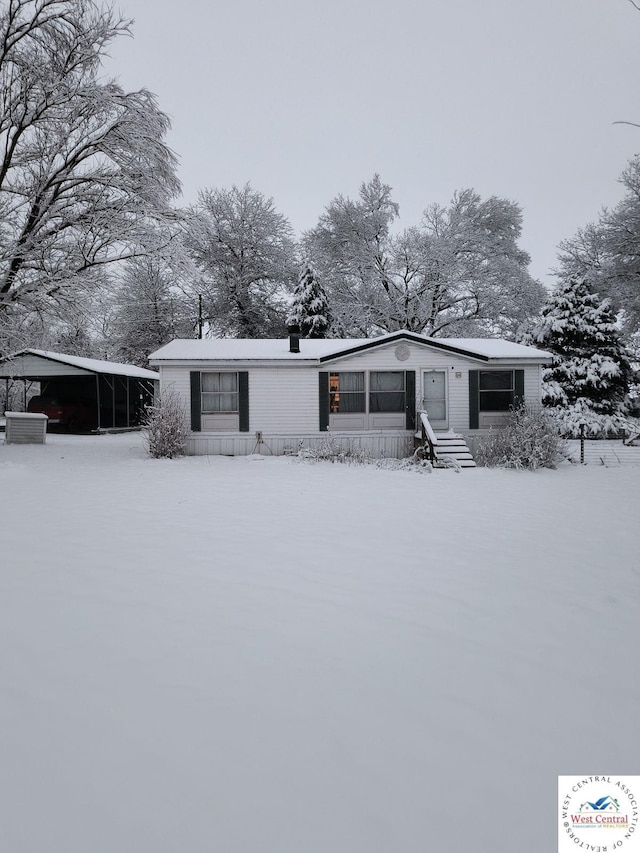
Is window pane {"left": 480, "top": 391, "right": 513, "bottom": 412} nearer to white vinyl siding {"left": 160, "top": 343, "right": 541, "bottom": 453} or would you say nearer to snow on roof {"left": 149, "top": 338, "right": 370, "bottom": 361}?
white vinyl siding {"left": 160, "top": 343, "right": 541, "bottom": 453}

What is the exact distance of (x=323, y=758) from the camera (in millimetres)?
2262

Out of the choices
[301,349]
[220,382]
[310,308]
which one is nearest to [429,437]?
[301,349]

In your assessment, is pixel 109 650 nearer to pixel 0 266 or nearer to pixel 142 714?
pixel 142 714

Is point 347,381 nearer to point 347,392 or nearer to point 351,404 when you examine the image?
Result: point 347,392

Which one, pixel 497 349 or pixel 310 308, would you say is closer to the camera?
pixel 497 349

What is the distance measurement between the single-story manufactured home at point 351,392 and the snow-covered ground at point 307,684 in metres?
8.17

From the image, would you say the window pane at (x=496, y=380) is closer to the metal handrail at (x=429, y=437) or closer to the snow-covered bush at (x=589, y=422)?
the metal handrail at (x=429, y=437)

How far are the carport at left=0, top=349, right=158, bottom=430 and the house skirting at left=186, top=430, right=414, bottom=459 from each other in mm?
7154

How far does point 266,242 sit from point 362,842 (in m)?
31.3

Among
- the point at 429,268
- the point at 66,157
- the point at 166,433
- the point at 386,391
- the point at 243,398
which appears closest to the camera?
the point at 66,157

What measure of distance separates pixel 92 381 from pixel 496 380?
20.7m

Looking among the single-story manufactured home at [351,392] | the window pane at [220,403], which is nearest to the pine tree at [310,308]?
the single-story manufactured home at [351,392]

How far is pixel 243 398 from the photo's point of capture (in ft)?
46.9

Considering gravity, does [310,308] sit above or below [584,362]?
above
